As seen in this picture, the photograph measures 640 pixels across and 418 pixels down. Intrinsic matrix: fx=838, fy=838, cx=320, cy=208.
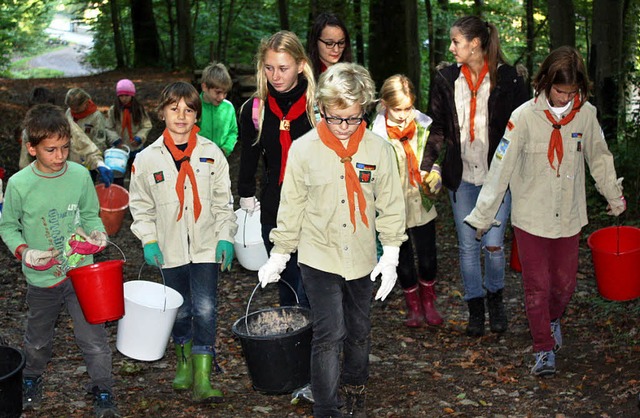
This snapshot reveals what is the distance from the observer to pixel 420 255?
6.79 metres

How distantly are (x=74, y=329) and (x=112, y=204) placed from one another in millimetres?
4531

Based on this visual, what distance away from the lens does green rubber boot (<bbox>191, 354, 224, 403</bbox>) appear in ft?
17.4

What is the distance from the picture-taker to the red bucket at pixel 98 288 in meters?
4.90

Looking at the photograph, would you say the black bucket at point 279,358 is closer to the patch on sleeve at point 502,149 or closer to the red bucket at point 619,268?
the patch on sleeve at point 502,149

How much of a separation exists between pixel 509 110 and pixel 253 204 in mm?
2021

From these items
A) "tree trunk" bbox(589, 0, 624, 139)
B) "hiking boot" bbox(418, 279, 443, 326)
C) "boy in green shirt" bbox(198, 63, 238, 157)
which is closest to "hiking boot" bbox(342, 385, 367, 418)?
"hiking boot" bbox(418, 279, 443, 326)

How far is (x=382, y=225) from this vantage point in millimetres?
4707

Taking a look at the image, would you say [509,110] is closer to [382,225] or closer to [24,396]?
[382,225]

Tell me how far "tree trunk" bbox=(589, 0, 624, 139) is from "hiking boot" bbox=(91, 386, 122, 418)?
7.65 m

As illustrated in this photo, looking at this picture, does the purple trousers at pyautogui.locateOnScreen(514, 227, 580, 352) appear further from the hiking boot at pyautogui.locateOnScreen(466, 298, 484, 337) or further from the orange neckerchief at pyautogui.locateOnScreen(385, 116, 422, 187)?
the orange neckerchief at pyautogui.locateOnScreen(385, 116, 422, 187)

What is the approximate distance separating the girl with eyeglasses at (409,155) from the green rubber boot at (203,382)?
199cm

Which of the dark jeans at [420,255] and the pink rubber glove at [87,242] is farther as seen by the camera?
the dark jeans at [420,255]

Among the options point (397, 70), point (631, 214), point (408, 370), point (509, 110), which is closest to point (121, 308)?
point (408, 370)

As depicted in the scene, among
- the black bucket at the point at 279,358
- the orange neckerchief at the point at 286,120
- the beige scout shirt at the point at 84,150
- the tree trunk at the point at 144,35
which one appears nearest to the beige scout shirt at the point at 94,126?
the beige scout shirt at the point at 84,150
